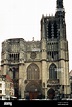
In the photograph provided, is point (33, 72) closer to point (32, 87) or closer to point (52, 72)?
point (32, 87)

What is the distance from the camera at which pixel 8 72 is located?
104m

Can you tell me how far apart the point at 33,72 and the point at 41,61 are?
190 inches

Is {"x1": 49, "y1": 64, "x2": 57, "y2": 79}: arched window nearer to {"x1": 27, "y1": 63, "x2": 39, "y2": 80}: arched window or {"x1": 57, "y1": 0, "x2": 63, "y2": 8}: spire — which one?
{"x1": 27, "y1": 63, "x2": 39, "y2": 80}: arched window

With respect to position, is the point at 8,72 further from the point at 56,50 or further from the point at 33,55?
the point at 56,50

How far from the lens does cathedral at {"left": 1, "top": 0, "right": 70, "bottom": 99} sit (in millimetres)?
99562

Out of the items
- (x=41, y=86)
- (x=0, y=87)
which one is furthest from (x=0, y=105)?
(x=41, y=86)

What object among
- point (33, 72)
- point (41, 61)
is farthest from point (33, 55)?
point (33, 72)

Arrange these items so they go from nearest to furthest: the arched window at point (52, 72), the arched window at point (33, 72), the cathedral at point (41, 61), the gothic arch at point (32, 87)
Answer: the cathedral at point (41, 61) < the gothic arch at point (32, 87) < the arched window at point (52, 72) < the arched window at point (33, 72)

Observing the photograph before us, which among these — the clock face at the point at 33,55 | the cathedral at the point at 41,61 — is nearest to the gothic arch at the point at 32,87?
the cathedral at the point at 41,61

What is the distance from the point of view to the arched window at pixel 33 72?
102250 mm

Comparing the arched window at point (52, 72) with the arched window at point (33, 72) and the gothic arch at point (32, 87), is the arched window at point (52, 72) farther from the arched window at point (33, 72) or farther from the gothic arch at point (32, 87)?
the gothic arch at point (32, 87)

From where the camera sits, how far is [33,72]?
336 feet

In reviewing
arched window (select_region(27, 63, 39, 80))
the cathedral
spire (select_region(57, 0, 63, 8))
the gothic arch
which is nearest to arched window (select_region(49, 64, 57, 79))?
the cathedral

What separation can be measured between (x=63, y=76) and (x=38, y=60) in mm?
10669
